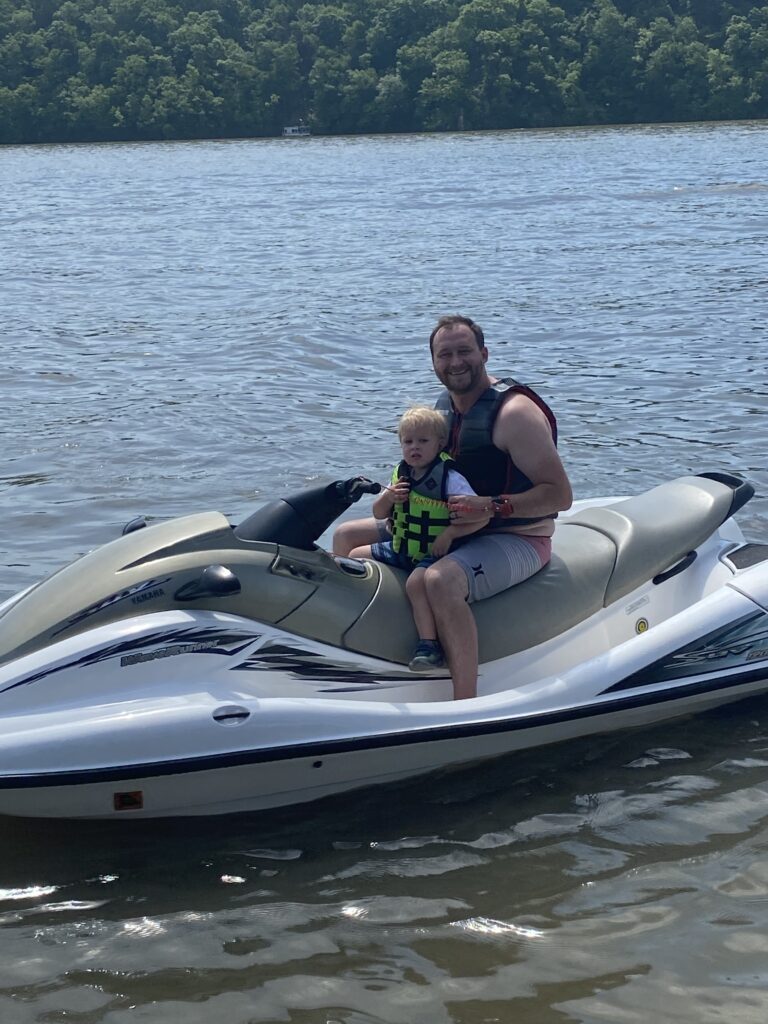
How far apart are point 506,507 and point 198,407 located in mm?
6610

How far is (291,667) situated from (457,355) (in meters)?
1.24

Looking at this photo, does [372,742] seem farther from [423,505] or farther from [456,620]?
[423,505]

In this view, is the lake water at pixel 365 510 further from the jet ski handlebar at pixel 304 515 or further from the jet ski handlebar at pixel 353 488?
the jet ski handlebar at pixel 353 488

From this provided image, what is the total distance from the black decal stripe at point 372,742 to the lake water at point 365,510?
0.26 metres

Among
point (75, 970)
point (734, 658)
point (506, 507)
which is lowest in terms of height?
point (75, 970)

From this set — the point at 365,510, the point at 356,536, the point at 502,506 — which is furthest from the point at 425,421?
the point at 365,510

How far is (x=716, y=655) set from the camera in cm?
518

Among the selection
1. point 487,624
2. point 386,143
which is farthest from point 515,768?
point 386,143

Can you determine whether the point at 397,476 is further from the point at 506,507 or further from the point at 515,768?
the point at 515,768

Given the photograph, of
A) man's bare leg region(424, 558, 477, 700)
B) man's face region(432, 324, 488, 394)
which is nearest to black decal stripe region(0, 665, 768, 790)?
man's bare leg region(424, 558, 477, 700)

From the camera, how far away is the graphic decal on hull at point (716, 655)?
16.5ft

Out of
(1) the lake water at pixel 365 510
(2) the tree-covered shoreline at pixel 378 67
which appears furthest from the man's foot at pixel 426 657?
(2) the tree-covered shoreline at pixel 378 67

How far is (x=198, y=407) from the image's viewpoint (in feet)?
36.2

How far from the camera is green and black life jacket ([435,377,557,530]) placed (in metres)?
4.83
